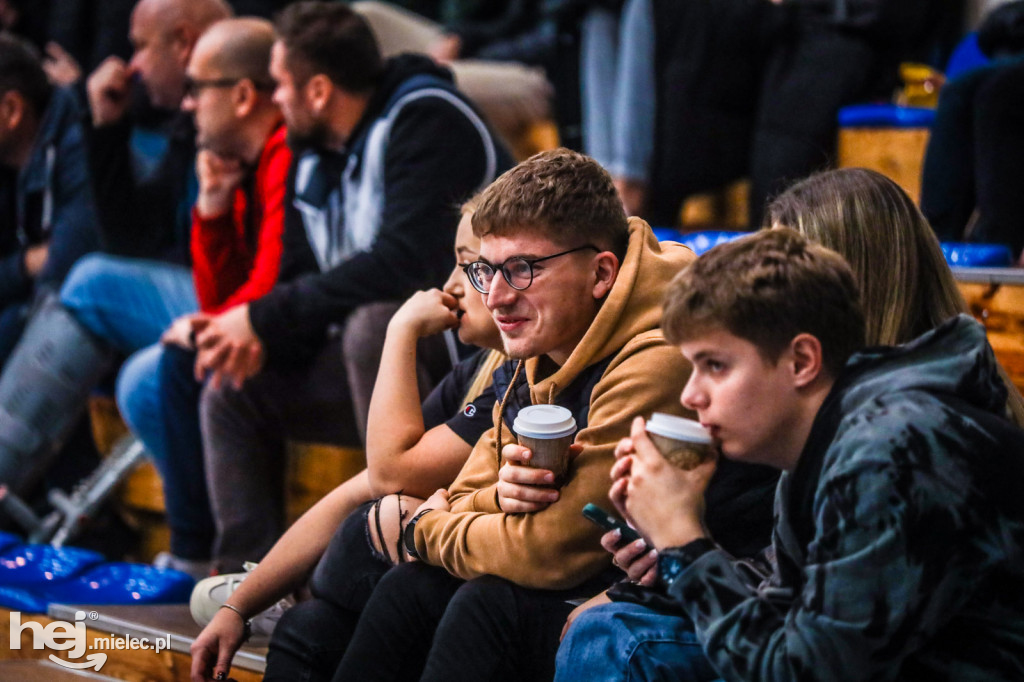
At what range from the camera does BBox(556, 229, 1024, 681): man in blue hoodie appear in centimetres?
112

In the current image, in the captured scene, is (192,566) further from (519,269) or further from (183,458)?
(519,269)

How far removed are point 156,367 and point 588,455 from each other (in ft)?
5.66

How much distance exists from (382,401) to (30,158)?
2.31 metres

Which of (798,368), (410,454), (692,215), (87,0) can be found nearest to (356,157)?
(410,454)

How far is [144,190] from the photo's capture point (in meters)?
3.42

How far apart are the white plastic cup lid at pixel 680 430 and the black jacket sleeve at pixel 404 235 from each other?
4.32 feet

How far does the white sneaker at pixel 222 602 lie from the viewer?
201cm

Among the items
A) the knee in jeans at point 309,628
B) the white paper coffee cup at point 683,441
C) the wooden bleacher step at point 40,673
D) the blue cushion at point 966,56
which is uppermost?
the white paper coffee cup at point 683,441

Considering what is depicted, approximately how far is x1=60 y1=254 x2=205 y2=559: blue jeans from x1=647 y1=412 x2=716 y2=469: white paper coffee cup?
1801mm

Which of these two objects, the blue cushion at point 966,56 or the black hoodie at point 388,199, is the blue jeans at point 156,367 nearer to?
the black hoodie at point 388,199

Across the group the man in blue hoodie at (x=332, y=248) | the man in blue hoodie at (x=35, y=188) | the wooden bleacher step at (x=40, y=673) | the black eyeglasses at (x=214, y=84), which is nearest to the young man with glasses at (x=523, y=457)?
the wooden bleacher step at (x=40, y=673)

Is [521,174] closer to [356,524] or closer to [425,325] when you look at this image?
[425,325]

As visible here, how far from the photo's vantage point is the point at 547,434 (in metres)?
1.42

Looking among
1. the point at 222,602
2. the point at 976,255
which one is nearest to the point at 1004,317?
the point at 976,255
